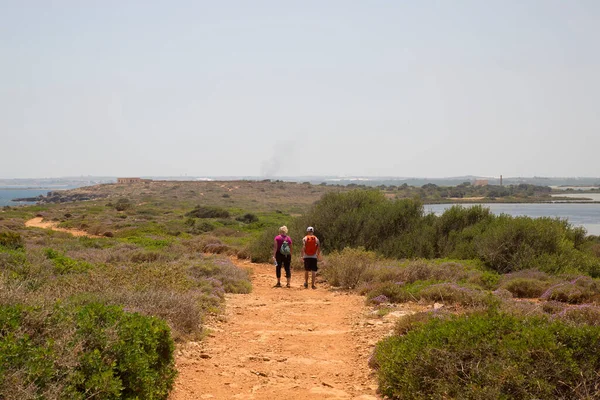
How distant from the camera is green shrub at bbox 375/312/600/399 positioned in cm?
473

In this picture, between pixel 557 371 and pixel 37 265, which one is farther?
pixel 37 265

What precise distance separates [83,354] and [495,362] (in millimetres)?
3707

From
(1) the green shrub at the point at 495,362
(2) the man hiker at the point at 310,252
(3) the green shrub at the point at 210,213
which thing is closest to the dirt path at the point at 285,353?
(1) the green shrub at the point at 495,362

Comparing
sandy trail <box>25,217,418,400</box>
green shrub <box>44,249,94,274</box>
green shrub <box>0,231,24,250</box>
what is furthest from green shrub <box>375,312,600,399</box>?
green shrub <box>0,231,24,250</box>

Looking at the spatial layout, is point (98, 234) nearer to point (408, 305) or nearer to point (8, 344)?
point (408, 305)

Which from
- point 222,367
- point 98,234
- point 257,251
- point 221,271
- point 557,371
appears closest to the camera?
point 557,371

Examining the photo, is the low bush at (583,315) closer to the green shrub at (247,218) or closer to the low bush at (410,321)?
the low bush at (410,321)

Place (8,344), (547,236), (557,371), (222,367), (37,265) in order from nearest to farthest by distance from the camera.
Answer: (8,344) → (557,371) → (222,367) → (37,265) → (547,236)

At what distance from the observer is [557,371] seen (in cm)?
484

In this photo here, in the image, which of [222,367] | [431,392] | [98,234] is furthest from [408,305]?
[98,234]

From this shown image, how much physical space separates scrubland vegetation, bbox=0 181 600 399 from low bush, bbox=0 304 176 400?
14 millimetres

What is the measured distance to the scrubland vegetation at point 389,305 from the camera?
15.4 ft

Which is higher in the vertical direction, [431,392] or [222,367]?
[431,392]

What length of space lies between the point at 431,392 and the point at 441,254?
13.5 metres
